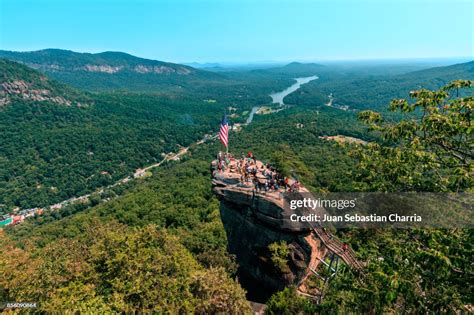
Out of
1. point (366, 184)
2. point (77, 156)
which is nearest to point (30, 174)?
→ point (77, 156)

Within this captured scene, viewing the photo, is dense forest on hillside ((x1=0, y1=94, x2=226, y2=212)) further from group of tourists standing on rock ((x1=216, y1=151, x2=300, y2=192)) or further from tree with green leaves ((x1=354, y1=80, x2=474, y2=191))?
tree with green leaves ((x1=354, y1=80, x2=474, y2=191))

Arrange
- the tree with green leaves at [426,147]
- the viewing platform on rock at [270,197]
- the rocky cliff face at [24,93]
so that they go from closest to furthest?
the tree with green leaves at [426,147], the viewing platform on rock at [270,197], the rocky cliff face at [24,93]

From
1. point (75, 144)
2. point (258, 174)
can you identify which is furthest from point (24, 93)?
point (258, 174)

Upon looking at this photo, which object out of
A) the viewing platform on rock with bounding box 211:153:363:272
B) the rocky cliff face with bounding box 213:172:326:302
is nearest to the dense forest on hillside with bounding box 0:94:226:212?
the rocky cliff face with bounding box 213:172:326:302

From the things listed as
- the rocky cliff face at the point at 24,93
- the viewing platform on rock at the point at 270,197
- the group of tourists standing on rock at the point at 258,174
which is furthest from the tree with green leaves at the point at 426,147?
the rocky cliff face at the point at 24,93

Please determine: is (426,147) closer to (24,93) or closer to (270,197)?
(270,197)

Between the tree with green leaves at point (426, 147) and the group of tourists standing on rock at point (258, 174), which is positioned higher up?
the tree with green leaves at point (426, 147)

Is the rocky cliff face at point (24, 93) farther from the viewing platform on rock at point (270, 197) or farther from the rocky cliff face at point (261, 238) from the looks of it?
the rocky cliff face at point (261, 238)
